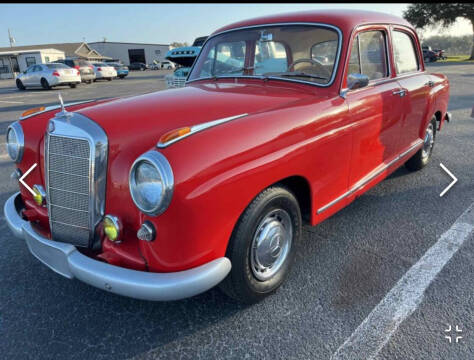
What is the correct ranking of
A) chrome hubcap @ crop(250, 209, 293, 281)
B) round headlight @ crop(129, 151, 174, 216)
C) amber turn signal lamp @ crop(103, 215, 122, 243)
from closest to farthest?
round headlight @ crop(129, 151, 174, 216) → amber turn signal lamp @ crop(103, 215, 122, 243) → chrome hubcap @ crop(250, 209, 293, 281)

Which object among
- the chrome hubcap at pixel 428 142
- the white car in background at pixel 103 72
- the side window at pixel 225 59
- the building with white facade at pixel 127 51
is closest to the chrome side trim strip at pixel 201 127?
the side window at pixel 225 59

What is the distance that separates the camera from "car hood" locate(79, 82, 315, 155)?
2.08 metres

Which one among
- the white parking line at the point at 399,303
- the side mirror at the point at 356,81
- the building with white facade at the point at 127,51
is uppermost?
the side mirror at the point at 356,81

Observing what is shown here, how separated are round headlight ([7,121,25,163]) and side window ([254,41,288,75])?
1.85m

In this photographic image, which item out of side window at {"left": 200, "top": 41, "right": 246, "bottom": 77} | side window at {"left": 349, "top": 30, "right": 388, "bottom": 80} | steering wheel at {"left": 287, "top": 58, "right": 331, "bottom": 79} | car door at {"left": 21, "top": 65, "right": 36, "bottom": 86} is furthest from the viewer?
car door at {"left": 21, "top": 65, "right": 36, "bottom": 86}

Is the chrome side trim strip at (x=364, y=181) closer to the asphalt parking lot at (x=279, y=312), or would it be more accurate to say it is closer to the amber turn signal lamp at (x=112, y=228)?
the asphalt parking lot at (x=279, y=312)

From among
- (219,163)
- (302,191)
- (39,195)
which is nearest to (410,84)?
(302,191)

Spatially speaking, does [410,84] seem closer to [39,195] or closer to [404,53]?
[404,53]

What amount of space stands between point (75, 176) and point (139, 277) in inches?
27.5

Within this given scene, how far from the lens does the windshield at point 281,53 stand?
9.53ft

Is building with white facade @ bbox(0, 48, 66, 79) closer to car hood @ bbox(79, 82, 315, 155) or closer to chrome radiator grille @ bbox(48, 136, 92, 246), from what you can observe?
car hood @ bbox(79, 82, 315, 155)

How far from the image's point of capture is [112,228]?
195 centimetres

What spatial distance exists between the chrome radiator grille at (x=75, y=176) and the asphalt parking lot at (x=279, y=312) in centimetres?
51

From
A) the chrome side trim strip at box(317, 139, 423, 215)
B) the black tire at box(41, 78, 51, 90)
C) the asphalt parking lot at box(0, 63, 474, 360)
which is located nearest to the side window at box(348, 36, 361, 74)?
the chrome side trim strip at box(317, 139, 423, 215)
